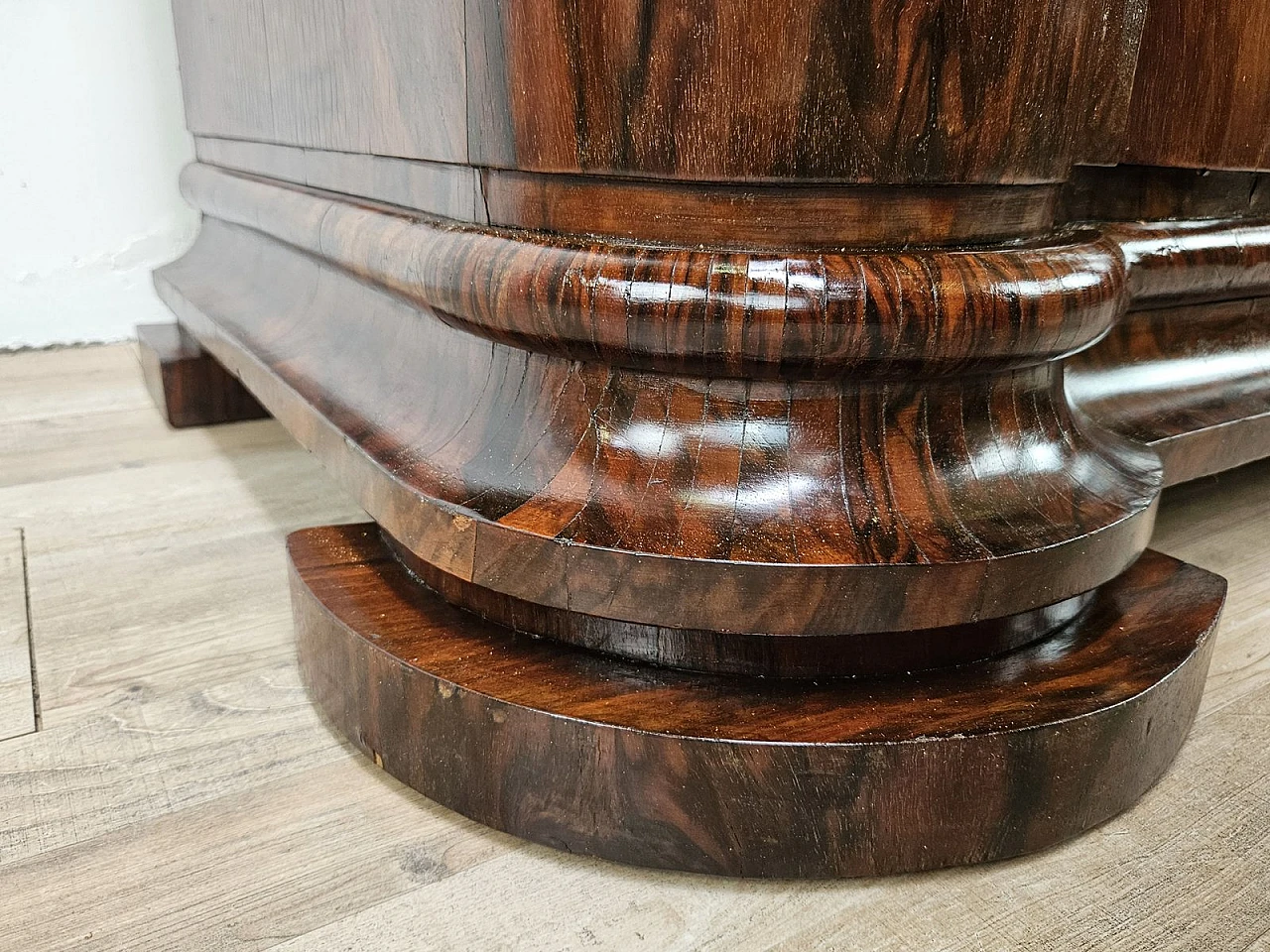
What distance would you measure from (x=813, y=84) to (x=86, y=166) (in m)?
1.30

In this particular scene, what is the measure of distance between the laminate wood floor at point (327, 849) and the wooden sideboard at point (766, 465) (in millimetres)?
17

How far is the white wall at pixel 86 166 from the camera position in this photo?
4.29 feet

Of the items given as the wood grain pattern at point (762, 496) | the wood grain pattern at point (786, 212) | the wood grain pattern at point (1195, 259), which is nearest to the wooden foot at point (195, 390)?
the wood grain pattern at point (762, 496)

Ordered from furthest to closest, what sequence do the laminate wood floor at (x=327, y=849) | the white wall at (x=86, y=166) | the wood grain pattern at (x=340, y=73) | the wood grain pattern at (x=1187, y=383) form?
the white wall at (x=86, y=166), the wood grain pattern at (x=1187, y=383), the wood grain pattern at (x=340, y=73), the laminate wood floor at (x=327, y=849)

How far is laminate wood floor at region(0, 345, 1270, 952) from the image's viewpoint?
368 millimetres

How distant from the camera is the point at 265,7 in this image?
79cm

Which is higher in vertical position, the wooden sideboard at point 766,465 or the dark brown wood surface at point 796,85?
the dark brown wood surface at point 796,85

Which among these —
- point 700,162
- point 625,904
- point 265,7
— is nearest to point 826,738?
point 625,904

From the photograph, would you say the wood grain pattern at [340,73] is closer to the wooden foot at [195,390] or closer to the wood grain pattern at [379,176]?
the wood grain pattern at [379,176]

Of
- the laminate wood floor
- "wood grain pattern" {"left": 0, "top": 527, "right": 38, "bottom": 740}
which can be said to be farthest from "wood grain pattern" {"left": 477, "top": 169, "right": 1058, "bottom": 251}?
"wood grain pattern" {"left": 0, "top": 527, "right": 38, "bottom": 740}

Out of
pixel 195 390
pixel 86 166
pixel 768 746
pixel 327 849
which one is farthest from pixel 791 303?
pixel 86 166

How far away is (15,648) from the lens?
22.7 inches

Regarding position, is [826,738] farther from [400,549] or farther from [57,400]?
[57,400]

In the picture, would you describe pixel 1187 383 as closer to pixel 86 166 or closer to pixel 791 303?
pixel 791 303
